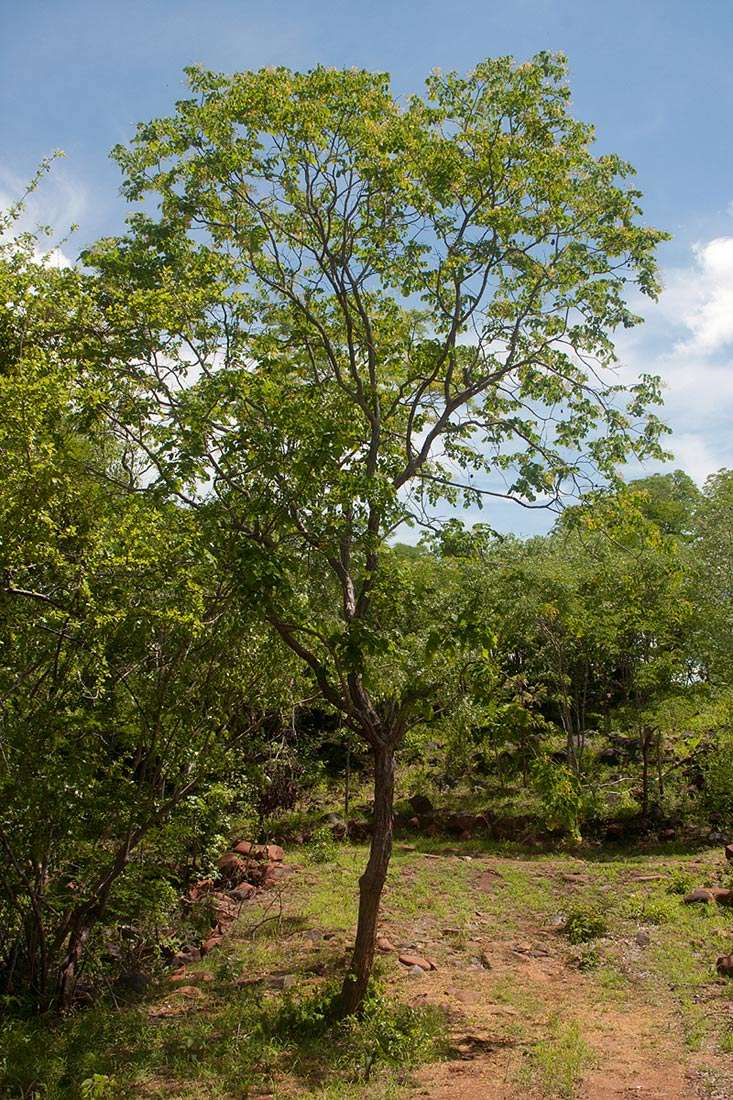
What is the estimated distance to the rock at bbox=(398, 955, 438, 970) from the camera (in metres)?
9.68

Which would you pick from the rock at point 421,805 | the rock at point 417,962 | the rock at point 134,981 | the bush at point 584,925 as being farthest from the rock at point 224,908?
the rock at point 421,805

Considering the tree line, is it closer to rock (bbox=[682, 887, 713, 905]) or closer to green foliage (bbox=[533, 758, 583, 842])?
green foliage (bbox=[533, 758, 583, 842])

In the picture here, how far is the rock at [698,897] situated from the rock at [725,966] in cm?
235

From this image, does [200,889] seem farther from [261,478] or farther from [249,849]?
[261,478]

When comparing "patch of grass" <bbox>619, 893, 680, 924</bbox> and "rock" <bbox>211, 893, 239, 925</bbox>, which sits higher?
"patch of grass" <bbox>619, 893, 680, 924</bbox>

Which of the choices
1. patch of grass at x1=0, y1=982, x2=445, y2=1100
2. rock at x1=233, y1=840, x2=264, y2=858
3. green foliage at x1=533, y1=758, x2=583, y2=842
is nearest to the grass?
patch of grass at x1=0, y1=982, x2=445, y2=1100

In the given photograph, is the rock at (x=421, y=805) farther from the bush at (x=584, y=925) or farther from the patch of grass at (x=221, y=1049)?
the patch of grass at (x=221, y=1049)

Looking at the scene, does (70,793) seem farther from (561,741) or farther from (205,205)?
(561,741)

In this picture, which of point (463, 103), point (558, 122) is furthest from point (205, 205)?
point (558, 122)

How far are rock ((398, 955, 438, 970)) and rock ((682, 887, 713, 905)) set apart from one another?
12.7 feet

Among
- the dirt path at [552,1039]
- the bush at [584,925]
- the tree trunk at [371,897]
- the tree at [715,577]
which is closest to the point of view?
the dirt path at [552,1039]

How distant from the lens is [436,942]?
10.7 m

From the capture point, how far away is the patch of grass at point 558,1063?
6.60m

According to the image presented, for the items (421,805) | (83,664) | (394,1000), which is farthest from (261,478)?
(421,805)
